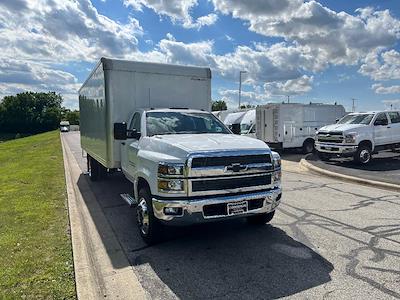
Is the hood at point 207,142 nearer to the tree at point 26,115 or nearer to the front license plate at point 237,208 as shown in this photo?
the front license plate at point 237,208

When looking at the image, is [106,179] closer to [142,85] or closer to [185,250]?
[142,85]

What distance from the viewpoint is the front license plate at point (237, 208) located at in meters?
5.00

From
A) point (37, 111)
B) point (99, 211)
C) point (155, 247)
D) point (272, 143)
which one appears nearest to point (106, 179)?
point (99, 211)

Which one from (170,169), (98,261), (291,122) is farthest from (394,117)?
(98,261)

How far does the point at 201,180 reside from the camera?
488cm

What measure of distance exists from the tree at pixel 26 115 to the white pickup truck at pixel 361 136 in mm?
113606

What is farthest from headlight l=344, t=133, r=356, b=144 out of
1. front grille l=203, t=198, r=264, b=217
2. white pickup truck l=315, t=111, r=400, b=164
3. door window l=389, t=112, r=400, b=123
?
front grille l=203, t=198, r=264, b=217

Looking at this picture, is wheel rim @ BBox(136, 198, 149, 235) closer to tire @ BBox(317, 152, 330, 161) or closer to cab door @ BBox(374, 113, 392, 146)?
tire @ BBox(317, 152, 330, 161)

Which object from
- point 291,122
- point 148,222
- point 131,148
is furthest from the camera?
point 291,122

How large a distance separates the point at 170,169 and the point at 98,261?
1600mm

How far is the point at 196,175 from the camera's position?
191 inches

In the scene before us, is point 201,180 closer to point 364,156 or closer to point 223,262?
point 223,262

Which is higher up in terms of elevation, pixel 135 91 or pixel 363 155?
pixel 135 91

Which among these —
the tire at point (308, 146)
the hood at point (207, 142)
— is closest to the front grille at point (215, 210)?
the hood at point (207, 142)
